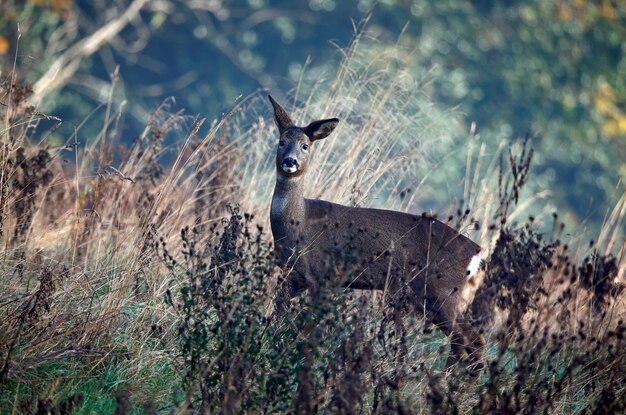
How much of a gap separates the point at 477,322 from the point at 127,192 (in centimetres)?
337

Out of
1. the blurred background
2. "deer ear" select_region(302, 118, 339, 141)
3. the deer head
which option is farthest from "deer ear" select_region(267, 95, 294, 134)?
the blurred background

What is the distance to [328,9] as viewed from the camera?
22.4 meters

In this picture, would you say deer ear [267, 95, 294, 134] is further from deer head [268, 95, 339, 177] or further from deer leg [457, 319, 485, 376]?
deer leg [457, 319, 485, 376]

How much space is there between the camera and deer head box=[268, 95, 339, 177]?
569 cm

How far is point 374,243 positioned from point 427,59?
1591 centimetres

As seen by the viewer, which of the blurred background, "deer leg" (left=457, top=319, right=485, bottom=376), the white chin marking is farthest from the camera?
the blurred background

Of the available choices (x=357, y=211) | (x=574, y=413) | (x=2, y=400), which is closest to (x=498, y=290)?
(x=574, y=413)

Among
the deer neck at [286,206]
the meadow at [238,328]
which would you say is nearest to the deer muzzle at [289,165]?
the deer neck at [286,206]

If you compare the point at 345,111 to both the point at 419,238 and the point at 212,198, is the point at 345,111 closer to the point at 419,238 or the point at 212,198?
the point at 212,198

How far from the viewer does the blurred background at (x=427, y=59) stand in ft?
65.2

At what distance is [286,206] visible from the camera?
5.70 metres

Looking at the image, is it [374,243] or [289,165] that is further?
[289,165]

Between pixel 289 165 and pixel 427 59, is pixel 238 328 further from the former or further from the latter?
pixel 427 59

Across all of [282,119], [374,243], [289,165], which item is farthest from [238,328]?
[282,119]
